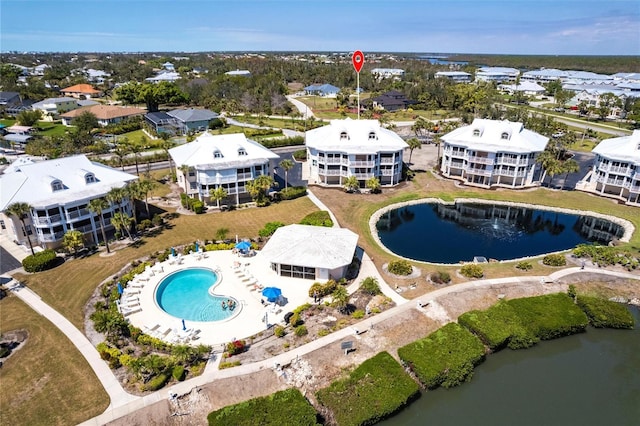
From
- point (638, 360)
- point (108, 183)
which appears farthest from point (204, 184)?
point (638, 360)

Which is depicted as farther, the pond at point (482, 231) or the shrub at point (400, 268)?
the pond at point (482, 231)

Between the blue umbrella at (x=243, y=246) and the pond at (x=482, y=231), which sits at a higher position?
the blue umbrella at (x=243, y=246)

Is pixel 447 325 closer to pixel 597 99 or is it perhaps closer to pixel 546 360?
pixel 546 360

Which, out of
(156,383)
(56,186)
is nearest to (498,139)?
(156,383)

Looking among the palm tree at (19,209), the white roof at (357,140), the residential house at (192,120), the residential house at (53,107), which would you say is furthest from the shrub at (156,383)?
the residential house at (53,107)

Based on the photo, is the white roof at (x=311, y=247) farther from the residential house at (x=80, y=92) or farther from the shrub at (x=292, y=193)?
the residential house at (x=80, y=92)

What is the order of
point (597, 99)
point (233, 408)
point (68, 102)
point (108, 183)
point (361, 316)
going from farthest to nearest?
point (597, 99) → point (68, 102) → point (108, 183) → point (361, 316) → point (233, 408)

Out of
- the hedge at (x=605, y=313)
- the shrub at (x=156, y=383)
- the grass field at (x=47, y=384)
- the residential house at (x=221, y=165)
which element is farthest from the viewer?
the residential house at (x=221, y=165)

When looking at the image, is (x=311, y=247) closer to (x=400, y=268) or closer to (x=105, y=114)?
(x=400, y=268)
